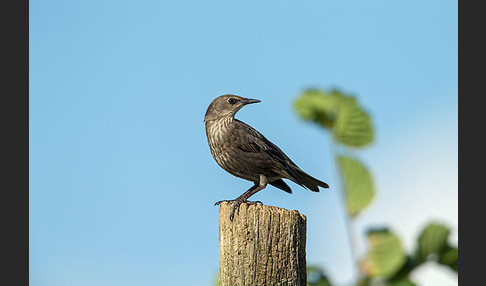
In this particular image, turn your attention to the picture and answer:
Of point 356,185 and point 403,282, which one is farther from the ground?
point 356,185

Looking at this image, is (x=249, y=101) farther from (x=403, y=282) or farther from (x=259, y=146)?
(x=403, y=282)

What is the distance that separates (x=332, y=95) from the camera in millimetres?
9406

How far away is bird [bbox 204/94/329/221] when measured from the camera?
29.6 ft

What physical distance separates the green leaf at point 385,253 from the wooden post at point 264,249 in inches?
77.6

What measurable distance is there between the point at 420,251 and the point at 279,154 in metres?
2.22

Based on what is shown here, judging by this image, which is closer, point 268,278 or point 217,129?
point 268,278

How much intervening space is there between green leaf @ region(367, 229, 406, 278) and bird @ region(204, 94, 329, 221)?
39.5 inches

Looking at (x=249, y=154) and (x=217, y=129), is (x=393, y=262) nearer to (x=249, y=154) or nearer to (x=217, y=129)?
(x=249, y=154)

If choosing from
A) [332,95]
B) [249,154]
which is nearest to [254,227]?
[249,154]

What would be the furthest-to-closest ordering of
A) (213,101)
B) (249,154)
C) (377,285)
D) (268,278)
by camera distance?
1. (213,101)
2. (249,154)
3. (377,285)
4. (268,278)

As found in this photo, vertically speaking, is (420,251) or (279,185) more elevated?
(279,185)

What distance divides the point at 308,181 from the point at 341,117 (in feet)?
3.06

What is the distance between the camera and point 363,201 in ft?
27.2

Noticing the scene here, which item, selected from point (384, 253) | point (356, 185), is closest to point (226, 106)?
point (356, 185)
